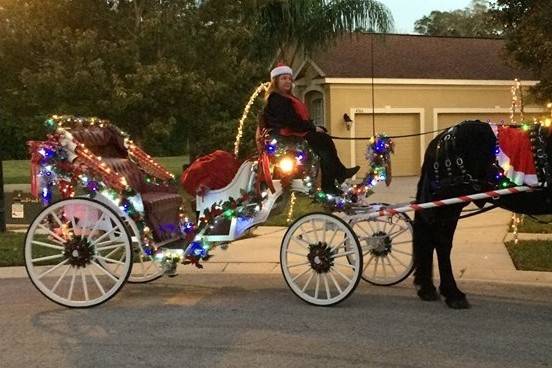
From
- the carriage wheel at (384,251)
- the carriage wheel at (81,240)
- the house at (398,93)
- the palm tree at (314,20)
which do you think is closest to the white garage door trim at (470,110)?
the house at (398,93)

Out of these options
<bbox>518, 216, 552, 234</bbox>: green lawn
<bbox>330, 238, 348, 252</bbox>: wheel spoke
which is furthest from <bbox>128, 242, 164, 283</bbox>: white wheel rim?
<bbox>518, 216, 552, 234</bbox>: green lawn

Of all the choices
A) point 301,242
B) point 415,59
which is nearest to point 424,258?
point 301,242

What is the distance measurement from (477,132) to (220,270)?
11.8 feet

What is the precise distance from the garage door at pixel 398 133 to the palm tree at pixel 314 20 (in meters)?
3.52

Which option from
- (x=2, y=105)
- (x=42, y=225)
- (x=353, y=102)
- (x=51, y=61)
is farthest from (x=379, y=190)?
(x=42, y=225)

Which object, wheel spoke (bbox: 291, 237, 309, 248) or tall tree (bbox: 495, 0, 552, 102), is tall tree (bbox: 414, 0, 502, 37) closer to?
tall tree (bbox: 495, 0, 552, 102)

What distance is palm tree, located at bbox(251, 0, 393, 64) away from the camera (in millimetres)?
20438

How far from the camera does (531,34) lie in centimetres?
1274

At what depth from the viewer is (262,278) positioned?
25.4 ft

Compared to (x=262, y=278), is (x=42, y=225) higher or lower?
higher

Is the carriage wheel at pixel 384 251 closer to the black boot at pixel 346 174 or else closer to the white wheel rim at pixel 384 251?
the white wheel rim at pixel 384 251

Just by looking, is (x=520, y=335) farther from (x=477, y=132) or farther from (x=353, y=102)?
(x=353, y=102)

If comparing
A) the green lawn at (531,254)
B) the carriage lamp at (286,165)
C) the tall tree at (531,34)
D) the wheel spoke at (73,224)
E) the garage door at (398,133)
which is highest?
the tall tree at (531,34)

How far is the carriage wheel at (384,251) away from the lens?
277 inches
